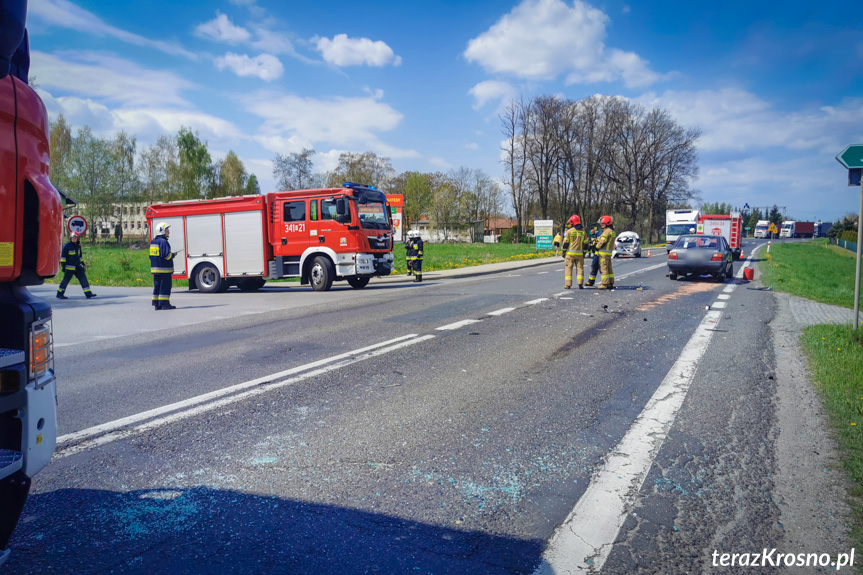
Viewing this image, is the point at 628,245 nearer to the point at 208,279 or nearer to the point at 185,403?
the point at 208,279

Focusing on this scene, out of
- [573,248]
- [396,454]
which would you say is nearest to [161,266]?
[573,248]

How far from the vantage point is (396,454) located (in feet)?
12.6

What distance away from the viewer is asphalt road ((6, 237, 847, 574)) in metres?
2.69

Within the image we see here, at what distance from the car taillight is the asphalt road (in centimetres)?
88

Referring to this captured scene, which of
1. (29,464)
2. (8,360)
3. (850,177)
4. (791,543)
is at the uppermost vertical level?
(850,177)

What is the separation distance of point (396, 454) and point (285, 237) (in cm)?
1426

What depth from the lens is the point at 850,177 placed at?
830 centimetres

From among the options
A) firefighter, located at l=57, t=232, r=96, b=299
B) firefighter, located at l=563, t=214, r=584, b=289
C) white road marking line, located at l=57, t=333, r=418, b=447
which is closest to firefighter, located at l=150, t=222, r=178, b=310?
firefighter, located at l=57, t=232, r=96, b=299

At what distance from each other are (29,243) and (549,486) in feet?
9.56

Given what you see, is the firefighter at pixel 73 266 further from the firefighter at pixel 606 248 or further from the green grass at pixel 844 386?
the green grass at pixel 844 386

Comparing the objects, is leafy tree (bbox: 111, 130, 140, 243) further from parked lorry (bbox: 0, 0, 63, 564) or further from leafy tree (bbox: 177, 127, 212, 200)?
parked lorry (bbox: 0, 0, 63, 564)

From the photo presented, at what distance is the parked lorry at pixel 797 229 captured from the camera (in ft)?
357

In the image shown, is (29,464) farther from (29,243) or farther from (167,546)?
(29,243)

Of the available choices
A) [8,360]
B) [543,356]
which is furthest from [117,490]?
[543,356]
